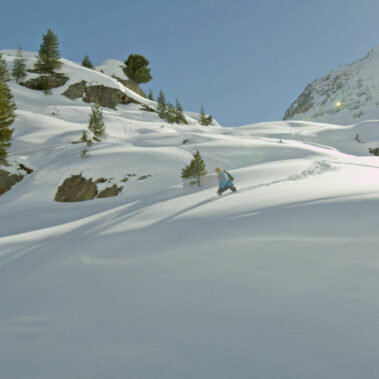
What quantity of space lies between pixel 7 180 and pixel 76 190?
560 cm

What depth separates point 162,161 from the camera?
16.2m

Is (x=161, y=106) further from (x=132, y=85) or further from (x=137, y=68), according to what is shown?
(x=137, y=68)

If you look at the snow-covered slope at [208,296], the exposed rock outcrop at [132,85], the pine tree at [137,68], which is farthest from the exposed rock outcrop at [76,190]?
the pine tree at [137,68]

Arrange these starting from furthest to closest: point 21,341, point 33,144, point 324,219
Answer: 1. point 33,144
2. point 324,219
3. point 21,341

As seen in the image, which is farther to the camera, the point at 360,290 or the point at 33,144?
the point at 33,144

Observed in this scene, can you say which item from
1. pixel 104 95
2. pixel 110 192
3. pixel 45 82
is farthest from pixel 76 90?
pixel 110 192

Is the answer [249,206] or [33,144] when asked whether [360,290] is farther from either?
[33,144]

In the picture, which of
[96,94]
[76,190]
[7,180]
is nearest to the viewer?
[76,190]

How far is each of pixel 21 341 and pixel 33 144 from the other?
25.2 metres

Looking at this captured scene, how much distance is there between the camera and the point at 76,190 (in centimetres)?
1401

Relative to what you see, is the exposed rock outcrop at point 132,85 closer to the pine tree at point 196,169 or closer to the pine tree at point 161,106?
the pine tree at point 161,106

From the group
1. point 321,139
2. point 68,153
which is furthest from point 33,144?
point 321,139

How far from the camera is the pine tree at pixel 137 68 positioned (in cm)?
6366

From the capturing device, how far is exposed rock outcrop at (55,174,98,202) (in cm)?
1364
